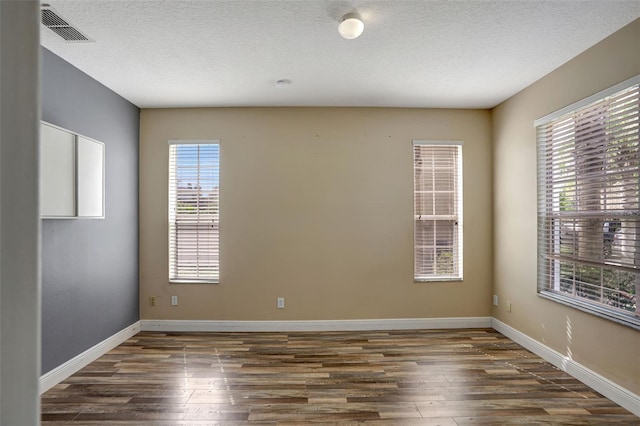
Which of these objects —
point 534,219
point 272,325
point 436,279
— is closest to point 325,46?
point 534,219

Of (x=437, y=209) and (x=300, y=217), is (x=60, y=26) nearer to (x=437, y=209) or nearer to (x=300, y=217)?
(x=300, y=217)

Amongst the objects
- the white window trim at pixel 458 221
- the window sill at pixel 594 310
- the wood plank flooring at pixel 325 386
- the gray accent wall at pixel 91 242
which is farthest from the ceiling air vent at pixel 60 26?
the window sill at pixel 594 310

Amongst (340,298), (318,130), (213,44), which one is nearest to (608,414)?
(340,298)

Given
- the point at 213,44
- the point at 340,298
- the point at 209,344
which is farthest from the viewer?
the point at 340,298

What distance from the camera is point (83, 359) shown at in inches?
127

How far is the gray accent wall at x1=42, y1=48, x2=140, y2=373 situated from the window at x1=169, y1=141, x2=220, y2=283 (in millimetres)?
433

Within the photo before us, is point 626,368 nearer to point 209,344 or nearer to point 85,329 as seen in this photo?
point 209,344

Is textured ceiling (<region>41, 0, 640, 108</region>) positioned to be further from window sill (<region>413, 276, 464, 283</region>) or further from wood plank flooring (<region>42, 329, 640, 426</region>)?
wood plank flooring (<region>42, 329, 640, 426</region>)

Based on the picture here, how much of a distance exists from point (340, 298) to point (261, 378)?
1514mm

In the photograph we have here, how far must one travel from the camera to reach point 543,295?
11.1 ft

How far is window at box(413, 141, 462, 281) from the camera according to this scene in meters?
4.32

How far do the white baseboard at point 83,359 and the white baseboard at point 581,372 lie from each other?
4.24m

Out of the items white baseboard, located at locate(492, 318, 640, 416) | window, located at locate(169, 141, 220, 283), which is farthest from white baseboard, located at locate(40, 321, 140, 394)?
white baseboard, located at locate(492, 318, 640, 416)

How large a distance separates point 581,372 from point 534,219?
140 centimetres
